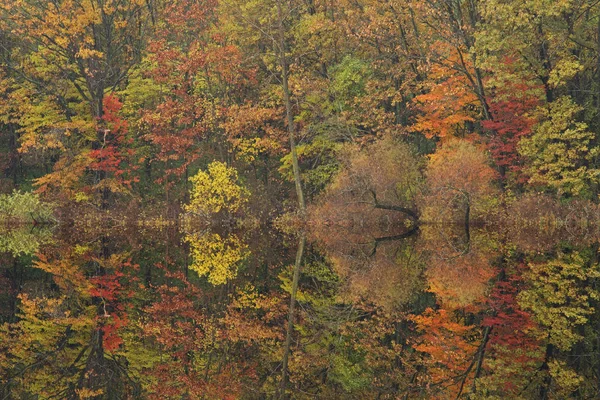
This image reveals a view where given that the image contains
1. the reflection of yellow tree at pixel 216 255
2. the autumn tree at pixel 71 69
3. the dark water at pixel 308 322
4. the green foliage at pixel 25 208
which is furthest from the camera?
the autumn tree at pixel 71 69

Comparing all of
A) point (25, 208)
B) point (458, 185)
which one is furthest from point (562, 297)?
point (25, 208)

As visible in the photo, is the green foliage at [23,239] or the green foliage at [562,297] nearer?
the green foliage at [562,297]

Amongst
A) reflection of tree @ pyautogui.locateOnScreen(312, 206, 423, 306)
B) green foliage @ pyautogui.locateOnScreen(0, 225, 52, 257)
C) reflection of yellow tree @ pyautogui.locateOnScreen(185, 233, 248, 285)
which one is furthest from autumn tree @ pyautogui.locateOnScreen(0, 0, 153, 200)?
reflection of tree @ pyautogui.locateOnScreen(312, 206, 423, 306)

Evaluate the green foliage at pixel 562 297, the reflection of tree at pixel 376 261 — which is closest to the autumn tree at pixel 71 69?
the reflection of tree at pixel 376 261

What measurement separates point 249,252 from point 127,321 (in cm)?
975

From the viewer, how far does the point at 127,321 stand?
12453 millimetres

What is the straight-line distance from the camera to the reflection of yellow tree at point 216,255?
59.3 ft

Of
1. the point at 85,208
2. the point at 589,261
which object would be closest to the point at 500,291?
the point at 589,261

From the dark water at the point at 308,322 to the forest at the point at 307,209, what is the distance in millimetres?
69

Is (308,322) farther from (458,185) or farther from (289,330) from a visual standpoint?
(458,185)

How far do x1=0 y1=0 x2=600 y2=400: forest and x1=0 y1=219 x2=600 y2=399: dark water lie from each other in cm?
7

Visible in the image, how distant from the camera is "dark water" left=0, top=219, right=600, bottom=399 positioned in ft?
28.6

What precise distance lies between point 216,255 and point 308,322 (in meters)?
9.56

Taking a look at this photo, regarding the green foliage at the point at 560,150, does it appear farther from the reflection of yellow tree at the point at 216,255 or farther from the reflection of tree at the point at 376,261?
the reflection of yellow tree at the point at 216,255
